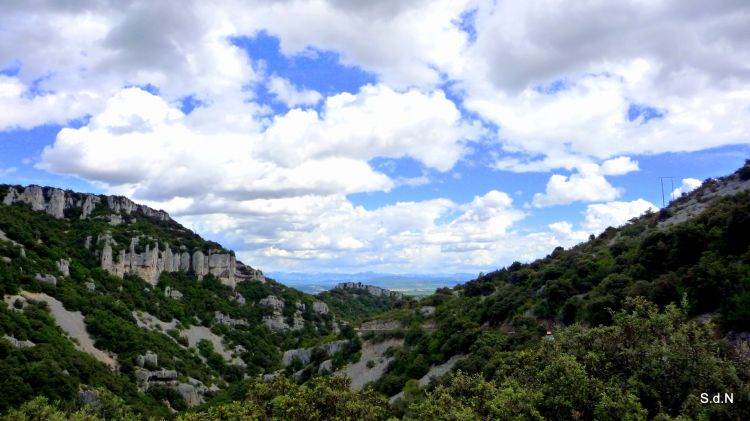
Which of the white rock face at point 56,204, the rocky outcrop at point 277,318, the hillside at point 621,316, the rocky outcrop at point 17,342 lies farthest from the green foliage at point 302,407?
the white rock face at point 56,204

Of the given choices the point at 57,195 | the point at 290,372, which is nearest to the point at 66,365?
the point at 290,372

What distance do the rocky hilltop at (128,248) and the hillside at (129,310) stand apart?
8.0 inches

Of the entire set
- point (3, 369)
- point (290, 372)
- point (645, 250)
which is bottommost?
point (290, 372)

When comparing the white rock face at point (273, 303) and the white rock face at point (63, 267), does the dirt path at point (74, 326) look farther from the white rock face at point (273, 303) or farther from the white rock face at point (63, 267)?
the white rock face at point (273, 303)

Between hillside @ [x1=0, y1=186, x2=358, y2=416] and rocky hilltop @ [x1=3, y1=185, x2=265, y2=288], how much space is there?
204 millimetres


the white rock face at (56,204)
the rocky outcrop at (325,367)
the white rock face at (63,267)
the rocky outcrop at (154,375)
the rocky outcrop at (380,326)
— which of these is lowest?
the rocky outcrop at (154,375)

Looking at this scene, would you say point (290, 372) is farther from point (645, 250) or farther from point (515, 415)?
point (515, 415)

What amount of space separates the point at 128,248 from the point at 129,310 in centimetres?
1592

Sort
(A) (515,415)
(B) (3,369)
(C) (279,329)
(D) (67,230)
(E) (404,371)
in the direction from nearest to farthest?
(A) (515,415), (B) (3,369), (E) (404,371), (D) (67,230), (C) (279,329)

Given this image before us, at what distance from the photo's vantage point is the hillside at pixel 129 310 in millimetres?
42938

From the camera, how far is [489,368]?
28.2 m

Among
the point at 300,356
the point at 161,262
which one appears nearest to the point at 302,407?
the point at 300,356

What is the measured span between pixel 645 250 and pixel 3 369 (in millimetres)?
46114

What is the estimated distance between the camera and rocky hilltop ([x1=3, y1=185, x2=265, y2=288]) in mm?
74688
